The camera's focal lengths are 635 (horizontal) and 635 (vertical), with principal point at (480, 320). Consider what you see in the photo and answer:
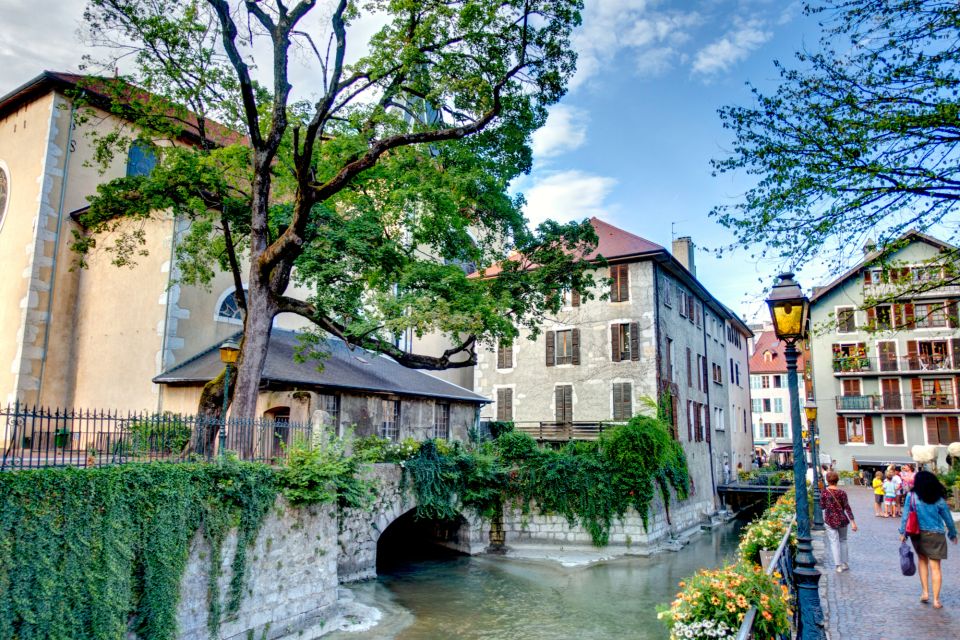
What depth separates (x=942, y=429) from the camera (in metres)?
36.4

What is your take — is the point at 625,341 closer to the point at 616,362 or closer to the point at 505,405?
the point at 616,362

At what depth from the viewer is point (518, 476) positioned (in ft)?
69.3

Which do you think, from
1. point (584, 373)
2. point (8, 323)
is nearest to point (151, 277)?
point (8, 323)

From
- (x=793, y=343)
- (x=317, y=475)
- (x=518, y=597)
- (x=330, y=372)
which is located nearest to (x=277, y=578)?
(x=317, y=475)

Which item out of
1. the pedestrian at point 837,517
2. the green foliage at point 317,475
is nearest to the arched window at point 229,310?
the green foliage at point 317,475

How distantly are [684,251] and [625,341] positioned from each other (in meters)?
9.87

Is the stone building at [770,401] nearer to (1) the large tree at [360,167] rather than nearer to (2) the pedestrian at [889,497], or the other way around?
(2) the pedestrian at [889,497]

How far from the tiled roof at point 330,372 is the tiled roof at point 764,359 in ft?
136

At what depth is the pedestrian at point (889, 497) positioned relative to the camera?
61.9 ft

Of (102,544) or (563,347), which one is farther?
(563,347)

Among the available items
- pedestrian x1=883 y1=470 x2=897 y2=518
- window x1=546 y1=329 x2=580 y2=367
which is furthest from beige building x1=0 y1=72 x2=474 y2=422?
pedestrian x1=883 y1=470 x2=897 y2=518

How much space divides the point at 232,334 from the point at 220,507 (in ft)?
36.1

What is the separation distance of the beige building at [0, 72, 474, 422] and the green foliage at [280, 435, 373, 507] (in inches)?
301

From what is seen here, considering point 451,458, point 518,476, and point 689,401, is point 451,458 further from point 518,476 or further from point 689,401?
point 689,401
